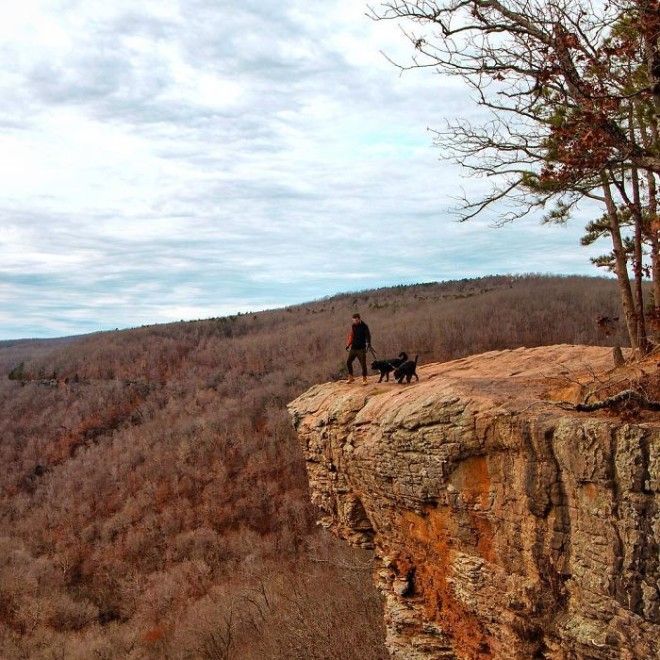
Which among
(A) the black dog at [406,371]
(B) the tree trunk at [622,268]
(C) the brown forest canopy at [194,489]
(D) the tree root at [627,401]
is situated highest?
(B) the tree trunk at [622,268]

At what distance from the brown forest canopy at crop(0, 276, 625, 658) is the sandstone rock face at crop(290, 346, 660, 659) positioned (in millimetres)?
8941

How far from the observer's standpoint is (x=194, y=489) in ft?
139

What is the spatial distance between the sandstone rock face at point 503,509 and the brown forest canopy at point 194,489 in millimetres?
8941

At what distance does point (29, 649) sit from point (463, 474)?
27044 millimetres

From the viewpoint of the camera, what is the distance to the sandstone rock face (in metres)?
6.89

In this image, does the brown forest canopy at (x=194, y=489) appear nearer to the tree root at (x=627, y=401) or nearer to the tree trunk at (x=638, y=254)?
the tree trunk at (x=638, y=254)

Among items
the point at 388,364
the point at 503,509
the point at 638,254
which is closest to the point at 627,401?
the point at 503,509

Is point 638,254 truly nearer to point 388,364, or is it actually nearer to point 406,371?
point 406,371

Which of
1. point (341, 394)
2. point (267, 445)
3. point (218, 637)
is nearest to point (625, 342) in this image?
point (267, 445)

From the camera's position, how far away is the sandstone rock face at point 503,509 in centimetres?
689

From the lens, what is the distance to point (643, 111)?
8.72 m

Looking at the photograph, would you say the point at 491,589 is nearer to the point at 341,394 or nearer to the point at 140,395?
the point at 341,394

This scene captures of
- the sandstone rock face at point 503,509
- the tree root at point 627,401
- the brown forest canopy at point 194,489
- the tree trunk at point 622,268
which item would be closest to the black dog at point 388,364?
the sandstone rock face at point 503,509

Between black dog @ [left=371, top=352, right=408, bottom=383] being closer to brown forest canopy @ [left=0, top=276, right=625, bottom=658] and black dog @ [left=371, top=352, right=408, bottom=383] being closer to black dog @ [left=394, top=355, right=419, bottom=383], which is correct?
black dog @ [left=394, top=355, right=419, bottom=383]
